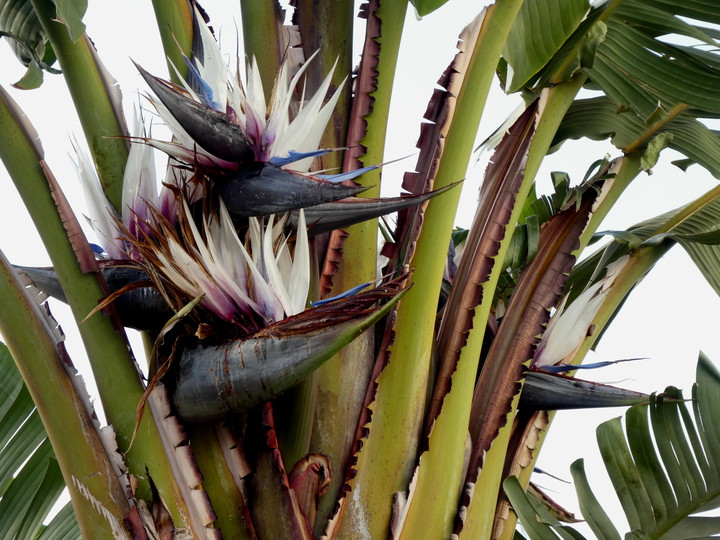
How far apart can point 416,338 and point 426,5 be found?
1.37 ft

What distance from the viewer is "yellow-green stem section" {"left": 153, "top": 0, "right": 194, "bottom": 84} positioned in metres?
0.86

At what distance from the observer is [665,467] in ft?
3.42

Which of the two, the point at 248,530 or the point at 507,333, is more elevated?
the point at 507,333

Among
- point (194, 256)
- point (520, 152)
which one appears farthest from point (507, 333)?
point (194, 256)

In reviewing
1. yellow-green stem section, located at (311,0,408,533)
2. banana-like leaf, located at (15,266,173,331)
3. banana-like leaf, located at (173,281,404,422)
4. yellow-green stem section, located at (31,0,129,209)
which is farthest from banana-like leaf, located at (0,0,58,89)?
banana-like leaf, located at (173,281,404,422)

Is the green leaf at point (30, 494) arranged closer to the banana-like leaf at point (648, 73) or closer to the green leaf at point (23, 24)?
the green leaf at point (23, 24)

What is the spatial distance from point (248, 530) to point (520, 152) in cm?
62

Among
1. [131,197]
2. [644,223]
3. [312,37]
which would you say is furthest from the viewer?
[644,223]

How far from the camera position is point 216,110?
2.28 feet

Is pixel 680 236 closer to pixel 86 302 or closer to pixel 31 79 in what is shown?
pixel 86 302

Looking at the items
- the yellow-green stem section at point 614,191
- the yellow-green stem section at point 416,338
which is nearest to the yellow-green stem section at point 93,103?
the yellow-green stem section at point 416,338

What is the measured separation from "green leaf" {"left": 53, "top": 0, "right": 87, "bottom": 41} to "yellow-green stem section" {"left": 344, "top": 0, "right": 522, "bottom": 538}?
44 cm

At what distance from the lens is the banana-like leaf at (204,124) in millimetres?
646

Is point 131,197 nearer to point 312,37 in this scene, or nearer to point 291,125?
point 291,125
